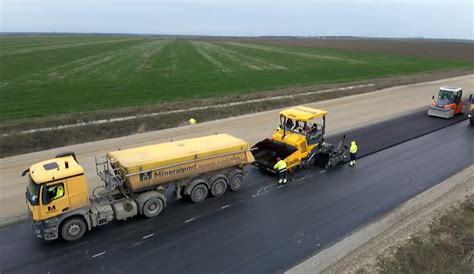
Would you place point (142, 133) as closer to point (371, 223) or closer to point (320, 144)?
point (320, 144)

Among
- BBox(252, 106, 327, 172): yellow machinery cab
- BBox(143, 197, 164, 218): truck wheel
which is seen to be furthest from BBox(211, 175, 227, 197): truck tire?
BBox(252, 106, 327, 172): yellow machinery cab

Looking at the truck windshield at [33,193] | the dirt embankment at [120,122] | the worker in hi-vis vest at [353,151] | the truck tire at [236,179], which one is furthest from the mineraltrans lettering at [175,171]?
the dirt embankment at [120,122]

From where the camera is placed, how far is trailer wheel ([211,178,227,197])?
15.0 m

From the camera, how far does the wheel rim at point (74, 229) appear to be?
11.9m

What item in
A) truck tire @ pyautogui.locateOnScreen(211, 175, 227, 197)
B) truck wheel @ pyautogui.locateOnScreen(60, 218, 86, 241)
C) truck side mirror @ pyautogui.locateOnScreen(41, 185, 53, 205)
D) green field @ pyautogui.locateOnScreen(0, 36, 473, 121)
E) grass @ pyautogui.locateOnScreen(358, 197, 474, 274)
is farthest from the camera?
green field @ pyautogui.locateOnScreen(0, 36, 473, 121)

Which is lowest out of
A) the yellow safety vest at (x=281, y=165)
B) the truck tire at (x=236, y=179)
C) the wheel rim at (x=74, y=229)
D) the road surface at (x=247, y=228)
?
the road surface at (x=247, y=228)

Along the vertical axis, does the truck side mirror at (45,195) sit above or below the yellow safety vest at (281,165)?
above

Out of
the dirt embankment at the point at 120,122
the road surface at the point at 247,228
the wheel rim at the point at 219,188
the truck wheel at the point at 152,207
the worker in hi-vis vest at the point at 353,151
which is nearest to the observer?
the road surface at the point at 247,228

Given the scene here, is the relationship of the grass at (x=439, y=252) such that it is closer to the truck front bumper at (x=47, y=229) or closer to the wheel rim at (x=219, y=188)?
the wheel rim at (x=219, y=188)

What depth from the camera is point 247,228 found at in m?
12.8

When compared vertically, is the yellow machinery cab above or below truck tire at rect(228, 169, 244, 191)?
above

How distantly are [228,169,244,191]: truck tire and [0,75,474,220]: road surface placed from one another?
5.90 meters

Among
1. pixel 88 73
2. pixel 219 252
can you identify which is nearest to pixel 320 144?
pixel 219 252

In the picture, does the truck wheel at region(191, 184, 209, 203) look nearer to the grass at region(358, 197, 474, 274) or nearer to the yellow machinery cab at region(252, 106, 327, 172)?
the yellow machinery cab at region(252, 106, 327, 172)
